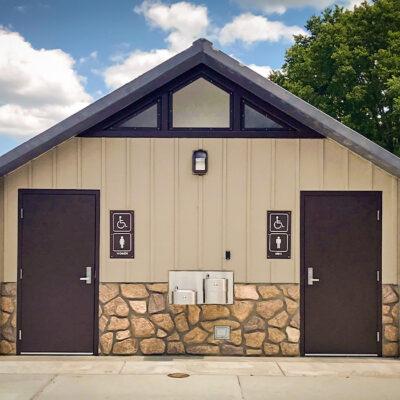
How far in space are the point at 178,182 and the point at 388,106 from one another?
56.0 feet

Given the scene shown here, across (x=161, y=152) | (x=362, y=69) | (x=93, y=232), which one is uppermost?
(x=362, y=69)

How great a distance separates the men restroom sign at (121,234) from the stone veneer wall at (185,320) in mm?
507

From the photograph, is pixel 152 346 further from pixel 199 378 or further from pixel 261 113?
pixel 261 113

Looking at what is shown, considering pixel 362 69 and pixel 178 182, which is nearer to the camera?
pixel 178 182

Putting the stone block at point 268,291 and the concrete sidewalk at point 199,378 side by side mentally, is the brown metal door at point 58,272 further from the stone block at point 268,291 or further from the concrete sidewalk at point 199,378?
the stone block at point 268,291

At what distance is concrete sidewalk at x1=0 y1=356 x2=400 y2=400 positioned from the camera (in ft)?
23.4

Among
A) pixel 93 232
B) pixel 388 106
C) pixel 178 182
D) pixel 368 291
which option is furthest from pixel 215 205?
pixel 388 106

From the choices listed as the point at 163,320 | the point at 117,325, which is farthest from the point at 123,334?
the point at 163,320

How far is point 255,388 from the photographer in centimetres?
738

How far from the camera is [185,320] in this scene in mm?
9180

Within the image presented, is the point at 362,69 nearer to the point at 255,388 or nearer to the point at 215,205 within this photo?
the point at 215,205

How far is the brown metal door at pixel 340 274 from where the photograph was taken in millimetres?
9195

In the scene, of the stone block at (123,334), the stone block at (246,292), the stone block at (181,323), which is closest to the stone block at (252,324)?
the stone block at (246,292)

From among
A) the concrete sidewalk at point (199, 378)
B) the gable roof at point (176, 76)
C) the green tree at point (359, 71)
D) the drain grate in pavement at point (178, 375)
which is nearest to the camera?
the concrete sidewalk at point (199, 378)
